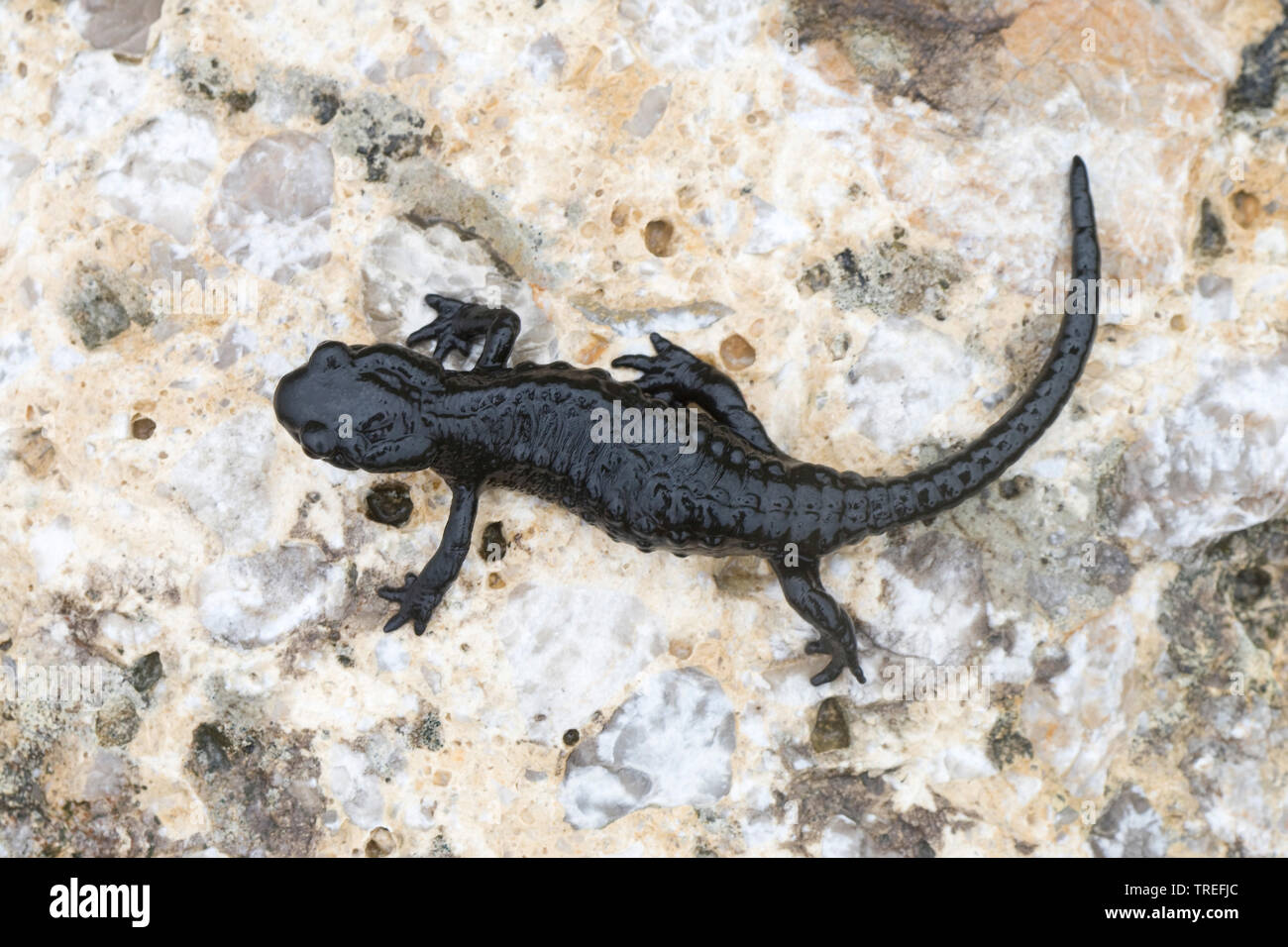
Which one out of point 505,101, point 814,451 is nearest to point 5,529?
point 505,101

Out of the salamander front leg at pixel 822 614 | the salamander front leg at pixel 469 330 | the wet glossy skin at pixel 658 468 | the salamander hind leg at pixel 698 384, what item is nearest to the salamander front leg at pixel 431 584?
the wet glossy skin at pixel 658 468

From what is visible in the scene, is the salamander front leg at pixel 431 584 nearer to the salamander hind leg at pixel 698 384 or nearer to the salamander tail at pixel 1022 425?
the salamander hind leg at pixel 698 384

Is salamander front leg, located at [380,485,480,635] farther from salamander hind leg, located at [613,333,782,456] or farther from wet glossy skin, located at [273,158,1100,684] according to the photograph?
salamander hind leg, located at [613,333,782,456]

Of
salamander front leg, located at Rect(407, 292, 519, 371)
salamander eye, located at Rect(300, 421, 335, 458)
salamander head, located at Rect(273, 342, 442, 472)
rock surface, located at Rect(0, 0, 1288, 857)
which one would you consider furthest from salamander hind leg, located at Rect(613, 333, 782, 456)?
salamander eye, located at Rect(300, 421, 335, 458)

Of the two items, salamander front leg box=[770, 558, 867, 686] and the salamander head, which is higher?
the salamander head

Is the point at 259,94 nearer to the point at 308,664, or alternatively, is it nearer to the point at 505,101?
the point at 505,101

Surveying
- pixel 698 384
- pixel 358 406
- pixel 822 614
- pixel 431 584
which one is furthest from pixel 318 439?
pixel 822 614
